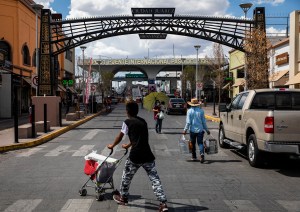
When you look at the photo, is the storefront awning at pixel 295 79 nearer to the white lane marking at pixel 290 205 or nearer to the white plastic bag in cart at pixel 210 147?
the white plastic bag in cart at pixel 210 147

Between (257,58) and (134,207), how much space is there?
20402 mm

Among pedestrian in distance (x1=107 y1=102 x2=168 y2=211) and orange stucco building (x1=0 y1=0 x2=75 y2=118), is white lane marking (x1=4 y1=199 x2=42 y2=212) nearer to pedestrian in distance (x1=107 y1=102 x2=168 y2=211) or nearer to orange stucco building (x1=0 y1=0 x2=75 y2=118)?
pedestrian in distance (x1=107 y1=102 x2=168 y2=211)

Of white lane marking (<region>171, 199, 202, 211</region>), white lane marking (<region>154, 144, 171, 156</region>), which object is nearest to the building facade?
white lane marking (<region>154, 144, 171, 156</region>)

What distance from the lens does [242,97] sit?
12094 mm

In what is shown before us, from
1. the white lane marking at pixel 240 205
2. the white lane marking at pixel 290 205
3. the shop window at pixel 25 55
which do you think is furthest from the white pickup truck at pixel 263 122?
the shop window at pixel 25 55

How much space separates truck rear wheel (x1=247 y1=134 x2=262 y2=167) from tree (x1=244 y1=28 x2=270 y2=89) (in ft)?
48.5

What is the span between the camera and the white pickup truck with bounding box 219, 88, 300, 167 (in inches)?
373

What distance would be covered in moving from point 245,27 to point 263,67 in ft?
8.61

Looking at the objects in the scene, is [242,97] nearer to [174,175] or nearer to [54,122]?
[174,175]

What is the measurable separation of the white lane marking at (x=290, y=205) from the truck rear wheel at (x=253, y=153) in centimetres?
318

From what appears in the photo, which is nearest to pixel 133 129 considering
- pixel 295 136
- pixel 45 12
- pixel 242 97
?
pixel 295 136

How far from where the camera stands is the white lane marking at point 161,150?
42.3 feet

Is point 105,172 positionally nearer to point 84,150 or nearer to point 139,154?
point 139,154

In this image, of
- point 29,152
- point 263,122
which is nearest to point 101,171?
point 263,122
